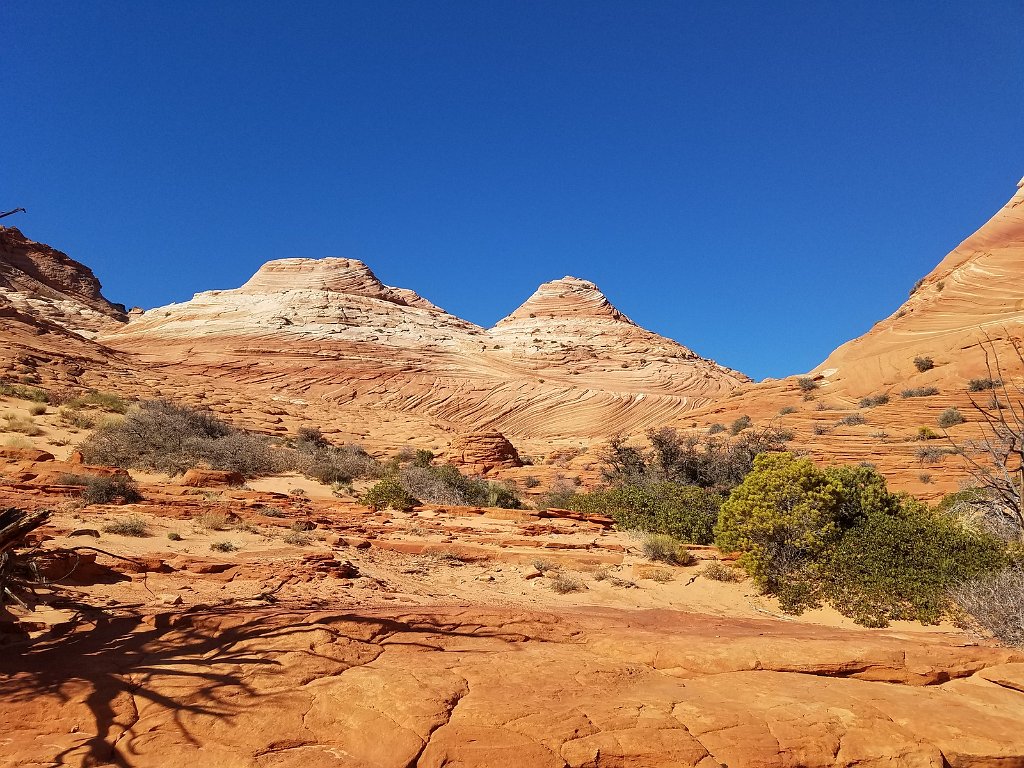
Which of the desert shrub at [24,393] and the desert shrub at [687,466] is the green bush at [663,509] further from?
the desert shrub at [24,393]

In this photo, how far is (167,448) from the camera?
14844mm

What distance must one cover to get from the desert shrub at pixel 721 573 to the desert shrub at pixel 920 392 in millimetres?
20659

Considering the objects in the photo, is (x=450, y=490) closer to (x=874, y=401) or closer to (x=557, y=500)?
(x=557, y=500)

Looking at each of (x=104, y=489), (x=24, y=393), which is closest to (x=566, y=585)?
(x=104, y=489)

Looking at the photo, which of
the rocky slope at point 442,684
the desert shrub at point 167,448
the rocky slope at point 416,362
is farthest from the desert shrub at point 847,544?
the rocky slope at point 416,362

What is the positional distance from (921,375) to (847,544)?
2444cm

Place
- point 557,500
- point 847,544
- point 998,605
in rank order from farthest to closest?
point 557,500 → point 847,544 → point 998,605

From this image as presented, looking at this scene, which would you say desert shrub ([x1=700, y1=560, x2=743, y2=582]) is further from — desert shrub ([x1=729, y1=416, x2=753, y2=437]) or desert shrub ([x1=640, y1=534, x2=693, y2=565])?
desert shrub ([x1=729, y1=416, x2=753, y2=437])

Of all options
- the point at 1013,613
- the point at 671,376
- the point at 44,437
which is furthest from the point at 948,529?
the point at 671,376

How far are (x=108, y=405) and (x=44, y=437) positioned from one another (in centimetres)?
513

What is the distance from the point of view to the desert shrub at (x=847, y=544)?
21.8ft

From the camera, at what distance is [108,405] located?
1948 centimetres

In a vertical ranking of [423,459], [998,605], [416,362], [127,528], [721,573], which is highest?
[416,362]

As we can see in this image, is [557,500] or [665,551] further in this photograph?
[557,500]
